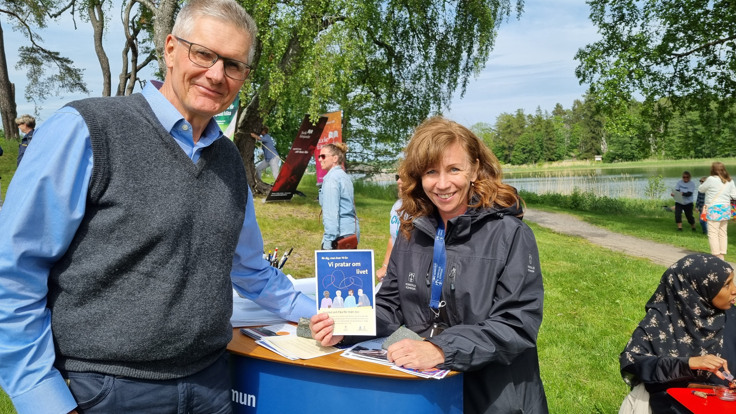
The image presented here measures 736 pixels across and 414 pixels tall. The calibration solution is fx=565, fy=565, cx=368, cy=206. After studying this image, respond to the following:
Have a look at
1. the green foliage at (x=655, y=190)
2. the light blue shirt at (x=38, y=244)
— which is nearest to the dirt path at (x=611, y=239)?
the green foliage at (x=655, y=190)

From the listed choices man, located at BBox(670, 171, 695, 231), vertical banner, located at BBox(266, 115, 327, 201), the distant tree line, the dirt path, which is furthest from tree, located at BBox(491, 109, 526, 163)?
vertical banner, located at BBox(266, 115, 327, 201)

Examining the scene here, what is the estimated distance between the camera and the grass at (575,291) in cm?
506

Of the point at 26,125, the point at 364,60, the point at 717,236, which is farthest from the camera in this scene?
the point at 364,60

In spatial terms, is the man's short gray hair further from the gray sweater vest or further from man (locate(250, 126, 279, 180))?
man (locate(250, 126, 279, 180))

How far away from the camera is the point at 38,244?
1521mm

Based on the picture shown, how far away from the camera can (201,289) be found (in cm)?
175

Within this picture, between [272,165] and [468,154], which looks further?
[272,165]

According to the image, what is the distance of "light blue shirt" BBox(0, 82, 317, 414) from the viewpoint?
4.93 ft

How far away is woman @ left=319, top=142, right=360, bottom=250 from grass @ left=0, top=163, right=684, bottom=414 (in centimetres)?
177

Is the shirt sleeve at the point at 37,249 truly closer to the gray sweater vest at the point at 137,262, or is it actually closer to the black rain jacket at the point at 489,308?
the gray sweater vest at the point at 137,262

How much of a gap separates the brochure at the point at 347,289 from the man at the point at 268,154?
48.0 ft

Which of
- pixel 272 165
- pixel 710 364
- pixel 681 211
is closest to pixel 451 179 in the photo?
pixel 710 364

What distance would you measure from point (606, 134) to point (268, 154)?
898 inches

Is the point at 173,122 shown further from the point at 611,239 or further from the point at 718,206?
the point at 611,239
